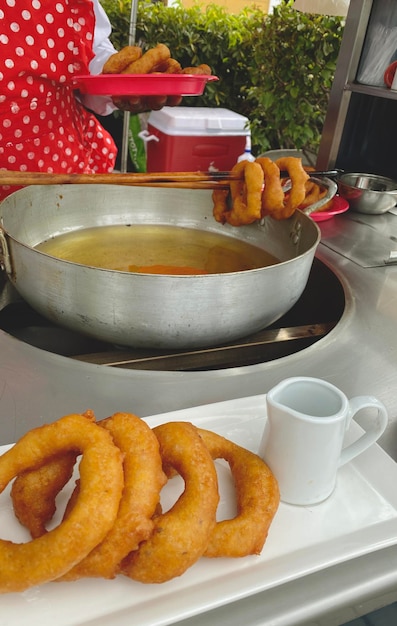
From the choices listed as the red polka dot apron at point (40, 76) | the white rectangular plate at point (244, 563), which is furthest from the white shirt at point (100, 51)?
the white rectangular plate at point (244, 563)

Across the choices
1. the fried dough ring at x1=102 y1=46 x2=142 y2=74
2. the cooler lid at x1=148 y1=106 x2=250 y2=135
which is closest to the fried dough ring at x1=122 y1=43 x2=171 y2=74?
the fried dough ring at x1=102 y1=46 x2=142 y2=74

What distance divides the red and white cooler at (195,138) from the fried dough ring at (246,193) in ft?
6.25

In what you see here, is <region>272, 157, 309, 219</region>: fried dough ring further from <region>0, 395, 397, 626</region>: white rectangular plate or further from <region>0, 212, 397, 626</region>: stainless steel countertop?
<region>0, 395, 397, 626</region>: white rectangular plate

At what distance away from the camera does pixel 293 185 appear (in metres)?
1.29

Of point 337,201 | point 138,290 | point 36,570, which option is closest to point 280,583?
point 36,570

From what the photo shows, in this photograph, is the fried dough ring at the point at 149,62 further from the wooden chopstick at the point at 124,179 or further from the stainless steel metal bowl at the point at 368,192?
the stainless steel metal bowl at the point at 368,192

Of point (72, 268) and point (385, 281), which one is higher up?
point (72, 268)

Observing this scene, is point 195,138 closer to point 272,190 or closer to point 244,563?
point 272,190

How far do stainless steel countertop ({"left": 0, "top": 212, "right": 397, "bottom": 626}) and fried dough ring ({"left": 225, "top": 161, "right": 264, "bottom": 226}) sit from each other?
0.32 m

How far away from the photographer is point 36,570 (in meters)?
0.48

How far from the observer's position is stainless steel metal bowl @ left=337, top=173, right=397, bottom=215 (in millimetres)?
1907

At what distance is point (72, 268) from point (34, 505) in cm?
45

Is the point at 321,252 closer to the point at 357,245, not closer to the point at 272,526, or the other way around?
the point at 357,245

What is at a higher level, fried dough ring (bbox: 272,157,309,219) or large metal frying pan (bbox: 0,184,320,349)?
fried dough ring (bbox: 272,157,309,219)
